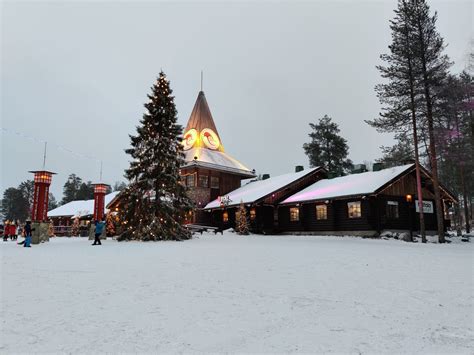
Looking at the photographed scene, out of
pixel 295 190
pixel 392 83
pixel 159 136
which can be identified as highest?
pixel 392 83

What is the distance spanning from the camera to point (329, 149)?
47531mm

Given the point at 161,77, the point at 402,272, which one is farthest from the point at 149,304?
the point at 161,77

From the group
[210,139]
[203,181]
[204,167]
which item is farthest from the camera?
[210,139]

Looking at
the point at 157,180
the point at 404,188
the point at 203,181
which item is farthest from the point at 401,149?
the point at 203,181

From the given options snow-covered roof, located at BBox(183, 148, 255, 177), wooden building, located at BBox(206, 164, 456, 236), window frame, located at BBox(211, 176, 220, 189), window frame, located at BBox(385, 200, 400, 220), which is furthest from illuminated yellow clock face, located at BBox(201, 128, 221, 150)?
window frame, located at BBox(385, 200, 400, 220)

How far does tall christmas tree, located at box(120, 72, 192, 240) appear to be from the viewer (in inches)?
808

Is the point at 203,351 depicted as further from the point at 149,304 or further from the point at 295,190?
the point at 295,190

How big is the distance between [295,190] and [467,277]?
2362cm

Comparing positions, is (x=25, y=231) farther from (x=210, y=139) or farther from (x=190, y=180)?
(x=210, y=139)

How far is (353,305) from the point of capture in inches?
218

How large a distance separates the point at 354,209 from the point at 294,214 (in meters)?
5.78

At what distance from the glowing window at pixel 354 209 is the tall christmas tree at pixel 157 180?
12.4 meters

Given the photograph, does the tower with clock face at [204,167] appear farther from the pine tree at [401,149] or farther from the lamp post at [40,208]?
the pine tree at [401,149]

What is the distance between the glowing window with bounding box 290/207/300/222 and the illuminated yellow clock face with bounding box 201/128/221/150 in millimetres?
13229
